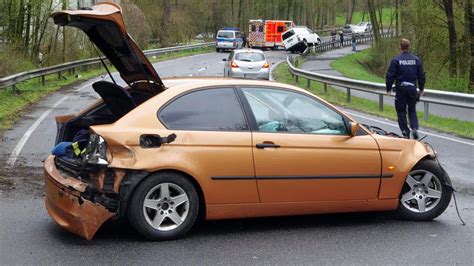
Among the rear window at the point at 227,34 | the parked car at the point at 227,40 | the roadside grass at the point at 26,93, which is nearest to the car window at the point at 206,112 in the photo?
the roadside grass at the point at 26,93

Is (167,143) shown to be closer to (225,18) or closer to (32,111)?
(32,111)

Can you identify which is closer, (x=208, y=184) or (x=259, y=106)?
(x=208, y=184)

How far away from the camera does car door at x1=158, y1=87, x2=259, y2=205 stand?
5.24 metres

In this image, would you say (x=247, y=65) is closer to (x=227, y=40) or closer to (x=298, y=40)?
(x=227, y=40)

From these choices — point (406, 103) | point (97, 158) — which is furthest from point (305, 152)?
point (406, 103)

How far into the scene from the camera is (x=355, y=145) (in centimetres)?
568

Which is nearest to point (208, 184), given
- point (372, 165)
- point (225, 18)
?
point (372, 165)

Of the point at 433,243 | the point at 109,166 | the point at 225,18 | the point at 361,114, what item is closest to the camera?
the point at 109,166

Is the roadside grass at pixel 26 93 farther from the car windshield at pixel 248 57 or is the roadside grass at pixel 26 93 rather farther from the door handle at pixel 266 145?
the door handle at pixel 266 145

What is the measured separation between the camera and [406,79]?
34.6 feet

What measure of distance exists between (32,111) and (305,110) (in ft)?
36.0

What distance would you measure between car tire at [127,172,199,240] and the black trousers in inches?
252

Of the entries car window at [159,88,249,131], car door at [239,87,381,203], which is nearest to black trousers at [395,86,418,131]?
car door at [239,87,381,203]

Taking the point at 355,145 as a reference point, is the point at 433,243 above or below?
below
